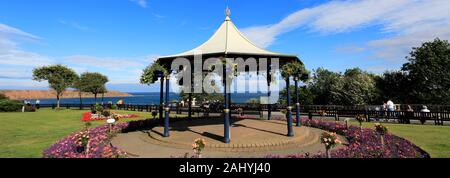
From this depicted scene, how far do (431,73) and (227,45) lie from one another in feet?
110

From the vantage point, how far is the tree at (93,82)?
46.9m

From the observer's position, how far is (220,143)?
32.8ft

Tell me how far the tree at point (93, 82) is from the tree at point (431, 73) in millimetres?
50549

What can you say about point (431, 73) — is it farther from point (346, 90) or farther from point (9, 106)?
point (9, 106)

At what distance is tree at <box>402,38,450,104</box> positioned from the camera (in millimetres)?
31163

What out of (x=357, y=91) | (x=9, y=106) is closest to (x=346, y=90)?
(x=357, y=91)

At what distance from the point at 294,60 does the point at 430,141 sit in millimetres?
7015

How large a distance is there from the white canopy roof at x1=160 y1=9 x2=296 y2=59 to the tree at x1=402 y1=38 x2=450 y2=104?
29466 millimetres

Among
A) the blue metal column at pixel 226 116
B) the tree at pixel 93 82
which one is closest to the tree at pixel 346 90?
the blue metal column at pixel 226 116

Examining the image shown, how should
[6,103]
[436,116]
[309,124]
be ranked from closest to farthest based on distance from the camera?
[309,124], [436,116], [6,103]

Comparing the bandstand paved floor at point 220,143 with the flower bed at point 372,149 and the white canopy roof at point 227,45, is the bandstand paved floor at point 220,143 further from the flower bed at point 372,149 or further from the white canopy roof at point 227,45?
the white canopy roof at point 227,45

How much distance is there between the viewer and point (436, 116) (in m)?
18.1
